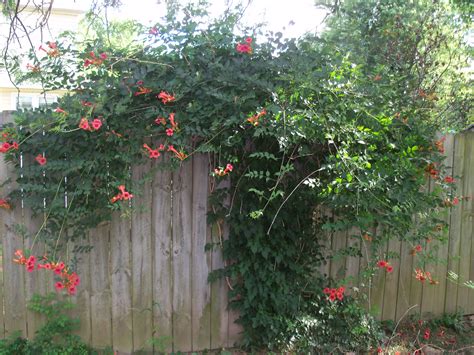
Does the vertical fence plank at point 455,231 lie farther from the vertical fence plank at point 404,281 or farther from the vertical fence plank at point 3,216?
the vertical fence plank at point 3,216

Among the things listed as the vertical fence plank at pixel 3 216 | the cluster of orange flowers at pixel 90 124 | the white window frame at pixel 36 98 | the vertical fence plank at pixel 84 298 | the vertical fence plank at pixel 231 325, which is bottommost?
the vertical fence plank at pixel 231 325

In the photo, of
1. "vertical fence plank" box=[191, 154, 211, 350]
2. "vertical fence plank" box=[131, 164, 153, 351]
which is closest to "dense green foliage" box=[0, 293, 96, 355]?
"vertical fence plank" box=[131, 164, 153, 351]

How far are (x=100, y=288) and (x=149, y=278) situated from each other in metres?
0.33

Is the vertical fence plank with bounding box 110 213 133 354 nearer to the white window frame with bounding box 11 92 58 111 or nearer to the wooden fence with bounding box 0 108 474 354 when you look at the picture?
the wooden fence with bounding box 0 108 474 354

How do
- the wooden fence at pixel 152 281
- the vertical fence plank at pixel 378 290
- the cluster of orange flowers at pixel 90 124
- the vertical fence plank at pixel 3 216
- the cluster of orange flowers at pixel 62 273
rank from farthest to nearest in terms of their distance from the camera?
1. the vertical fence plank at pixel 378 290
2. the wooden fence at pixel 152 281
3. the vertical fence plank at pixel 3 216
4. the cluster of orange flowers at pixel 62 273
5. the cluster of orange flowers at pixel 90 124

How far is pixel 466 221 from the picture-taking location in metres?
3.39

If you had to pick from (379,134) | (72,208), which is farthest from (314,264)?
(72,208)

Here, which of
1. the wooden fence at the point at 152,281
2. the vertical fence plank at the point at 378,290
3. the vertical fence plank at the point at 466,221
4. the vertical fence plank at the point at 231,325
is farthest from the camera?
the vertical fence plank at the point at 466,221

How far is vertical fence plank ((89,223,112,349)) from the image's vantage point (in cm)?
267

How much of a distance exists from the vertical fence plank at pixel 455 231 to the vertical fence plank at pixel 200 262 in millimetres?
2037

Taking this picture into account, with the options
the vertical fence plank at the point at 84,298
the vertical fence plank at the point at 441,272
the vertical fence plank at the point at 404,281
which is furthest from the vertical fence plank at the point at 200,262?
the vertical fence plank at the point at 441,272

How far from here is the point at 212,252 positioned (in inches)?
112

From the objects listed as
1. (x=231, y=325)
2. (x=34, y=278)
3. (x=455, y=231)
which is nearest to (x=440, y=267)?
(x=455, y=231)

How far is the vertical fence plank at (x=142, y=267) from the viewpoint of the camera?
2.71 metres
